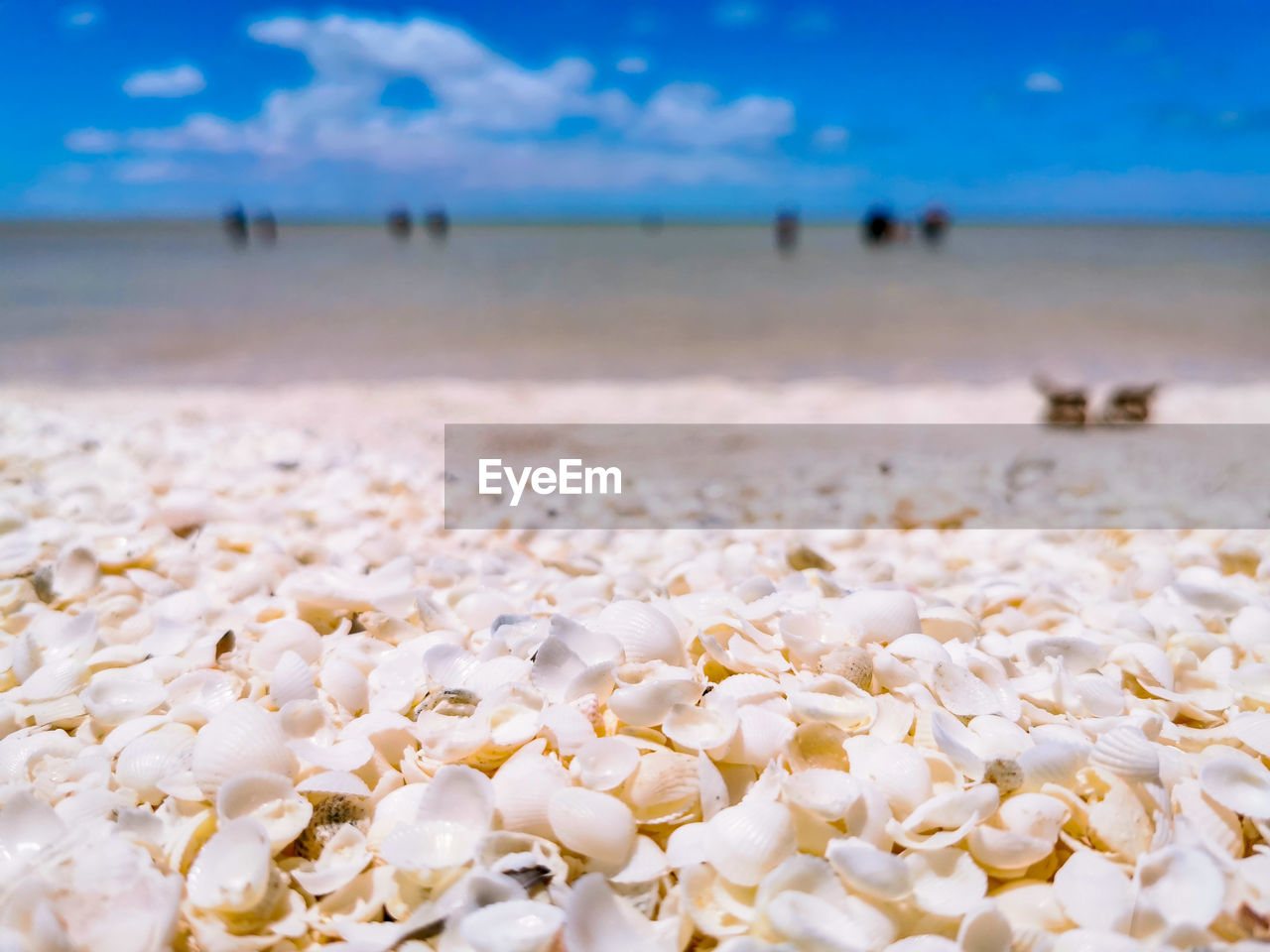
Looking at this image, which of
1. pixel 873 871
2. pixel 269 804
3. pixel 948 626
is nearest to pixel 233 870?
pixel 269 804

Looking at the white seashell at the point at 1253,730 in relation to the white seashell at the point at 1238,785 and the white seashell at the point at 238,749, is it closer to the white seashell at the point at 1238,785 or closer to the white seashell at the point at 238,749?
the white seashell at the point at 1238,785

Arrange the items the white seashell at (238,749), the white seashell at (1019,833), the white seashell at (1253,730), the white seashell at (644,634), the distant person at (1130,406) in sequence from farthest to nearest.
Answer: the distant person at (1130,406)
the white seashell at (644,634)
the white seashell at (1253,730)
the white seashell at (238,749)
the white seashell at (1019,833)

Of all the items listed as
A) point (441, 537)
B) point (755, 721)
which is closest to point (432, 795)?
point (755, 721)

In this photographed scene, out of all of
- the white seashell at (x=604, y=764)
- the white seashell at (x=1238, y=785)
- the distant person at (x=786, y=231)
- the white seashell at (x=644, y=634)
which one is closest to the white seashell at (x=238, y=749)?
the white seashell at (x=604, y=764)

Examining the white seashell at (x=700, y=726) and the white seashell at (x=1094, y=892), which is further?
the white seashell at (x=700, y=726)

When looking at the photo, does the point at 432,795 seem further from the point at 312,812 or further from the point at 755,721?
the point at 755,721

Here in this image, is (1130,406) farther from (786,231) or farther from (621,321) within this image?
(786,231)

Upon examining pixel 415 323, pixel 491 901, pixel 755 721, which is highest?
pixel 415 323
